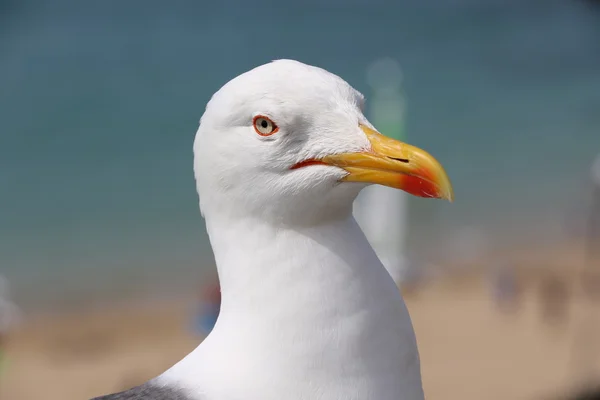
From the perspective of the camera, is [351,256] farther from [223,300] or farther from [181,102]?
[181,102]

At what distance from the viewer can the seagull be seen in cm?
209

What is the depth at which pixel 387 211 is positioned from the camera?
11312mm

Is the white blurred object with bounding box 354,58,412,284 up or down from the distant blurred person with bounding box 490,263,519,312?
up

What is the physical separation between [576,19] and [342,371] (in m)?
21.1

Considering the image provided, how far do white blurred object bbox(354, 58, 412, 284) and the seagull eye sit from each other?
7.62m

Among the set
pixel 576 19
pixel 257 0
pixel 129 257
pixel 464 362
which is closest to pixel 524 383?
pixel 464 362

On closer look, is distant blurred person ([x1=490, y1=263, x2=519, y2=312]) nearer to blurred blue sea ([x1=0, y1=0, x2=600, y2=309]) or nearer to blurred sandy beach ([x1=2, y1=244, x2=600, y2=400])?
blurred sandy beach ([x1=2, y1=244, x2=600, y2=400])

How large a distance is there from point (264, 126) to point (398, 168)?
1.11ft

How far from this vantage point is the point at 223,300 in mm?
2287

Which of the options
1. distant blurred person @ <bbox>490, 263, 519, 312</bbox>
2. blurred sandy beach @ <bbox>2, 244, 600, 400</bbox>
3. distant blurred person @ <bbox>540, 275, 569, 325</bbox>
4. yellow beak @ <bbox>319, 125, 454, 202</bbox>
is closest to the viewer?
yellow beak @ <bbox>319, 125, 454, 202</bbox>

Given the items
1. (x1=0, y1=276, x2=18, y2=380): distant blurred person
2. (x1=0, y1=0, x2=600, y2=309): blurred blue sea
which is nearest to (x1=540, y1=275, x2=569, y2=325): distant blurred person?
(x1=0, y1=0, x2=600, y2=309): blurred blue sea

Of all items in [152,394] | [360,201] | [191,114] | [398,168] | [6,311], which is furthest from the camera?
[191,114]

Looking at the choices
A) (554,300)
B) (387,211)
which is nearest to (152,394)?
(387,211)

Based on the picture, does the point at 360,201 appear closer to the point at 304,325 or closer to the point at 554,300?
the point at 554,300
